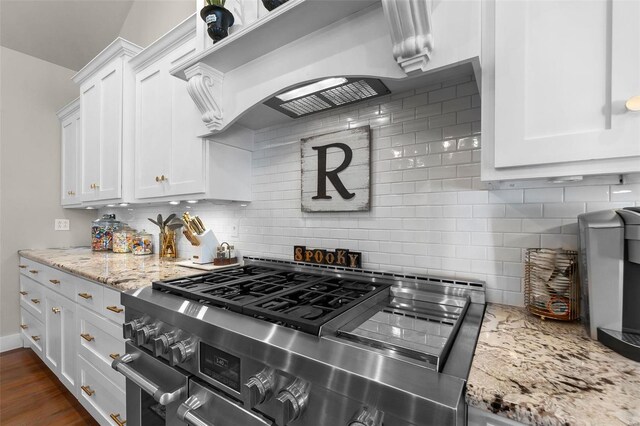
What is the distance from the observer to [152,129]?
6.84ft

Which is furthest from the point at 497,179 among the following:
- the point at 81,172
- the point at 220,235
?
the point at 81,172

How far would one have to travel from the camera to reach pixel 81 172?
2.87 meters

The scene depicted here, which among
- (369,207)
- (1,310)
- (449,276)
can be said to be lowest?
(1,310)

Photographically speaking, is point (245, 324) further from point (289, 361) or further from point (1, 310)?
point (1, 310)

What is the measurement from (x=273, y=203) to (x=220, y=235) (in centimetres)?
57

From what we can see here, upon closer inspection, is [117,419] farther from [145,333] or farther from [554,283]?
[554,283]

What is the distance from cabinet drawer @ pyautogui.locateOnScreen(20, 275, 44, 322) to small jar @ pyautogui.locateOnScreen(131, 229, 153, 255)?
0.78m

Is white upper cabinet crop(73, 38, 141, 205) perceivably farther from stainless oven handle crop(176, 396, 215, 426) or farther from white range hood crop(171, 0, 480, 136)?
stainless oven handle crop(176, 396, 215, 426)

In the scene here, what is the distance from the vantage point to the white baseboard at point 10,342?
2.88m

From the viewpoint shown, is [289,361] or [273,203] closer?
[289,361]

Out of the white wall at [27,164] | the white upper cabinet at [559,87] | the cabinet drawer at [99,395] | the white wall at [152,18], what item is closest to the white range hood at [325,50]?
the white upper cabinet at [559,87]

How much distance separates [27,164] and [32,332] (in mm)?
1744

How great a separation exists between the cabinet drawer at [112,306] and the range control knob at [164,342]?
515 millimetres

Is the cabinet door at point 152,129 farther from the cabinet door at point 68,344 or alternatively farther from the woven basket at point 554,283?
the woven basket at point 554,283
